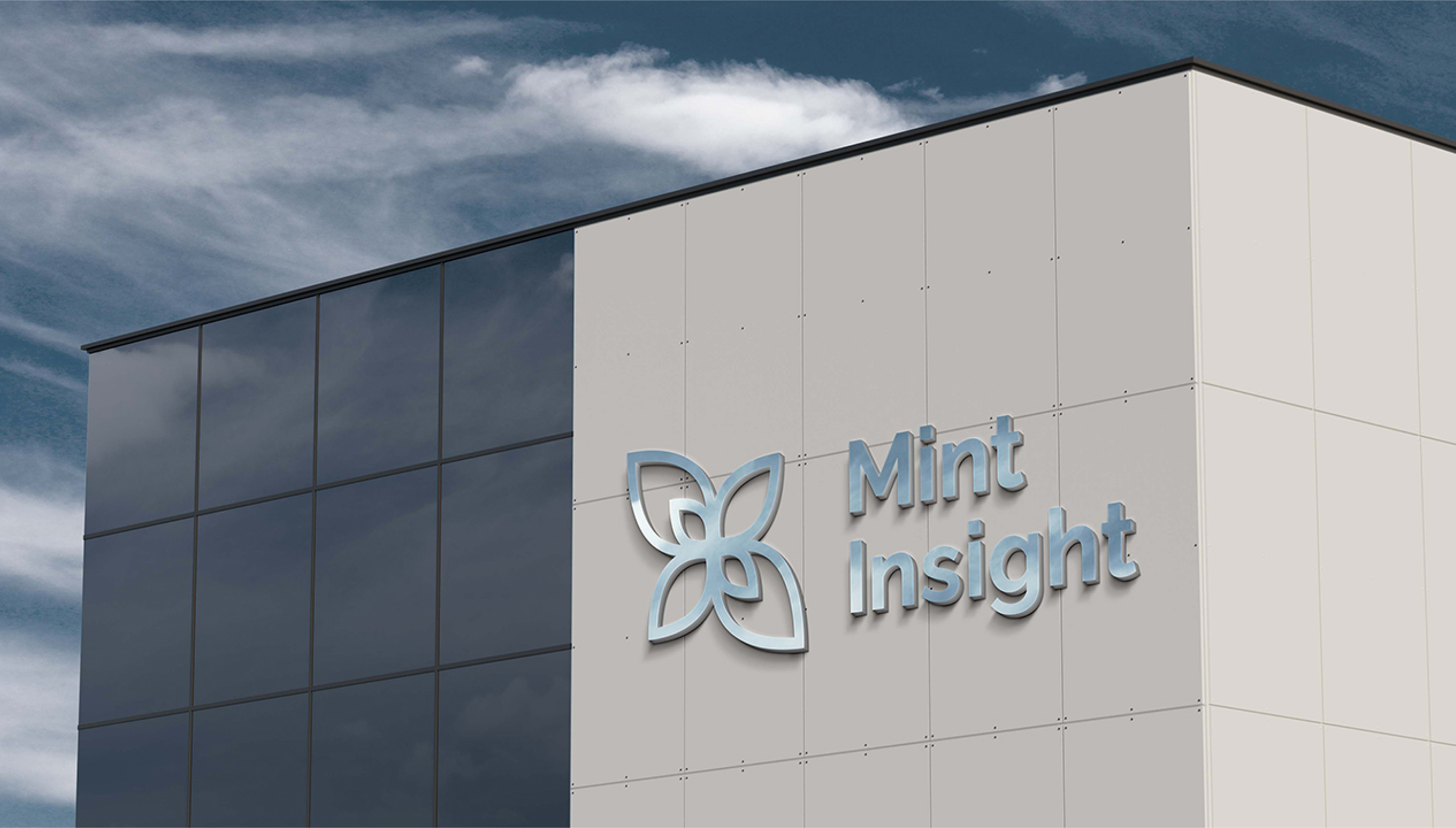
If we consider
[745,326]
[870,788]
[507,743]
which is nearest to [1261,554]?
[870,788]

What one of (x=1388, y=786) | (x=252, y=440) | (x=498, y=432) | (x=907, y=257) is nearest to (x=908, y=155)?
(x=907, y=257)

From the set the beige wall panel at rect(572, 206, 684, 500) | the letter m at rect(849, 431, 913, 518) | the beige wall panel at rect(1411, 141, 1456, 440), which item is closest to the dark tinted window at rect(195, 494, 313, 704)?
the beige wall panel at rect(572, 206, 684, 500)

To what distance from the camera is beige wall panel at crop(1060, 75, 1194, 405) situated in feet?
79.8

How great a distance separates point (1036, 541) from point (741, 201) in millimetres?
5956

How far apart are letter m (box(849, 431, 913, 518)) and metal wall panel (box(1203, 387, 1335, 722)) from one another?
355 cm

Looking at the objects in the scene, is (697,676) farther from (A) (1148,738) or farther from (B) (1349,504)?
(B) (1349,504)

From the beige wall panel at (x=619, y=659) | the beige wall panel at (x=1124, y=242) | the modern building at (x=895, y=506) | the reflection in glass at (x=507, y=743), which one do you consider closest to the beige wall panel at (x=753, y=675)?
the modern building at (x=895, y=506)

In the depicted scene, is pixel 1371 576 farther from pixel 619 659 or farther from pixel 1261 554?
pixel 619 659

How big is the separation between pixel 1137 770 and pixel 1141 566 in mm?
2101

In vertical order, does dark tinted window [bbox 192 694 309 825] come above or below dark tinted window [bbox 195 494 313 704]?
below

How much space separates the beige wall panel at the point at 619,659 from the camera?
88.8 ft

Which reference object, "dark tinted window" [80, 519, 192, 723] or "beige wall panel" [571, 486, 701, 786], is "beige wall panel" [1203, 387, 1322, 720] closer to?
"beige wall panel" [571, 486, 701, 786]

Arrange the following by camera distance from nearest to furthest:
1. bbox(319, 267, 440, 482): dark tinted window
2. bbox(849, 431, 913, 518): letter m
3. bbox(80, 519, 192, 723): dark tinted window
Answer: bbox(849, 431, 913, 518): letter m, bbox(319, 267, 440, 482): dark tinted window, bbox(80, 519, 192, 723): dark tinted window

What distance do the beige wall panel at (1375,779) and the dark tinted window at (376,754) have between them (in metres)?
11.3
